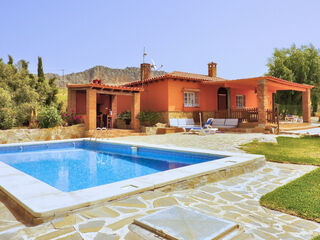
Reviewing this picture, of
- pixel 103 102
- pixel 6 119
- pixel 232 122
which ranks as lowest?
pixel 232 122

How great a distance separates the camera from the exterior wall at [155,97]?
16.5m

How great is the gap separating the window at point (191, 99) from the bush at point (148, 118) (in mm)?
2672

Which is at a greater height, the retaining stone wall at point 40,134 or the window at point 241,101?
the window at point 241,101

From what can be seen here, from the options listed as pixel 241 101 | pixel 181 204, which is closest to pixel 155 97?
pixel 241 101

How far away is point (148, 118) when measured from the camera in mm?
15602

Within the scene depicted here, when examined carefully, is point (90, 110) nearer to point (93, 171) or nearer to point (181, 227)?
point (93, 171)

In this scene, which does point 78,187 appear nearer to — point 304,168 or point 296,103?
point 304,168

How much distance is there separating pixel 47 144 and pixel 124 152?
3.43m

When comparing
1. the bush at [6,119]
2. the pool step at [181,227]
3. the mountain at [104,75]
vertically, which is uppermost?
the mountain at [104,75]

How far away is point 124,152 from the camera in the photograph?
8961 millimetres

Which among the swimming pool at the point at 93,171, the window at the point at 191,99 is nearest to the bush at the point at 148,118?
the window at the point at 191,99

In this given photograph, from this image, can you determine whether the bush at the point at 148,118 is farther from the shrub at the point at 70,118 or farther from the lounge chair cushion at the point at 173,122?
the shrub at the point at 70,118

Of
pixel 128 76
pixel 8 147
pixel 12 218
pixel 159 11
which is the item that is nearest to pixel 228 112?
pixel 159 11

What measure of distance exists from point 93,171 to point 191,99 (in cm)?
1244
